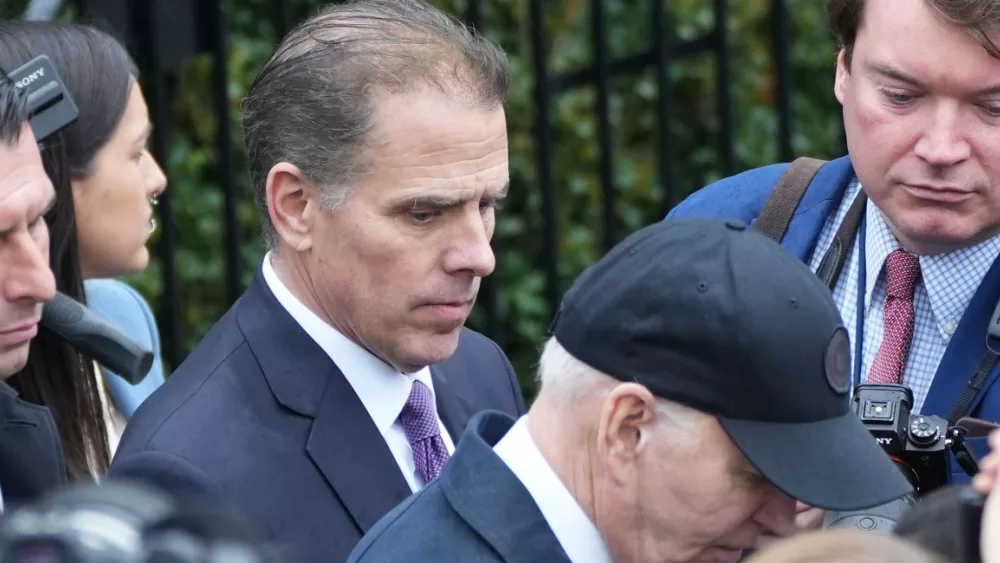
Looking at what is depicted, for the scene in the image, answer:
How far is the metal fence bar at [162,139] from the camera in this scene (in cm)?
423

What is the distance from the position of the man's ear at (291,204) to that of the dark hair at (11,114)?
16.4 inches

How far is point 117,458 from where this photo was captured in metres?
2.47

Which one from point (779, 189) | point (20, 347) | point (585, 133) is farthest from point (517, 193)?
point (20, 347)

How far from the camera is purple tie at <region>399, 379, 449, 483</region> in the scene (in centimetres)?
267

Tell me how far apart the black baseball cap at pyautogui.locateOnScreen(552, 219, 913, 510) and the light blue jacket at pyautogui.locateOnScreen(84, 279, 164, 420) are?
1876 millimetres

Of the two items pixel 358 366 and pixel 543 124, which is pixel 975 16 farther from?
pixel 543 124

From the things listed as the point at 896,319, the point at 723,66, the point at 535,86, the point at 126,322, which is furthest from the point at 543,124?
the point at 896,319

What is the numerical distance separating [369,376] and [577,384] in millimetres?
755

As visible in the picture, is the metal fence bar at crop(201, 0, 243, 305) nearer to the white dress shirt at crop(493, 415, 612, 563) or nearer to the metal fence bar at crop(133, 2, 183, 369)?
the metal fence bar at crop(133, 2, 183, 369)

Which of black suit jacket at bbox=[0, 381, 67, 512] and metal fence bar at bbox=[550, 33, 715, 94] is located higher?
metal fence bar at bbox=[550, 33, 715, 94]

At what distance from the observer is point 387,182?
2.59 metres

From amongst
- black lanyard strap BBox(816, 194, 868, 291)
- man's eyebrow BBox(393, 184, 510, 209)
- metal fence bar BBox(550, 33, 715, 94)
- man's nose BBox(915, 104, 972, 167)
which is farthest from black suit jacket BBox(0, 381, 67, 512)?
metal fence bar BBox(550, 33, 715, 94)

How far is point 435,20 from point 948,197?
0.96 metres

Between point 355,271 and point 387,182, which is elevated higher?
point 387,182
